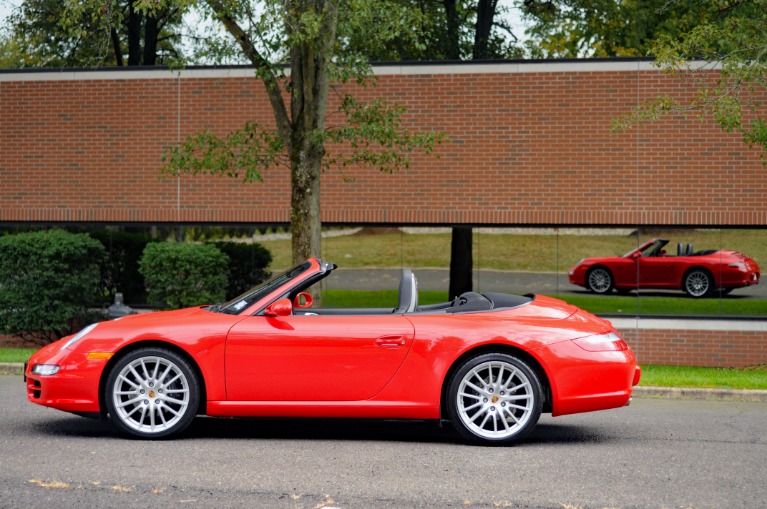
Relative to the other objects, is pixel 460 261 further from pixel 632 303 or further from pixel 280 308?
pixel 280 308

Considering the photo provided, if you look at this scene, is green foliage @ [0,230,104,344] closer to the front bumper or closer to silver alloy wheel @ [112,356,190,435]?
the front bumper

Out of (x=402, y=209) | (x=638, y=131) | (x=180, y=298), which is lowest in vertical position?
(x=180, y=298)

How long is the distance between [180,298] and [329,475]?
A: 10.5m

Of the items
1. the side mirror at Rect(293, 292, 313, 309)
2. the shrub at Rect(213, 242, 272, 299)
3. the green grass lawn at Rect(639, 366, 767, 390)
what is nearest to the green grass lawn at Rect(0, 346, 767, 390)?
the green grass lawn at Rect(639, 366, 767, 390)

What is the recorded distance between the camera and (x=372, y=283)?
17.2m

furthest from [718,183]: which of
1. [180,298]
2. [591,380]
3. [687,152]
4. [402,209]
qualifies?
[591,380]

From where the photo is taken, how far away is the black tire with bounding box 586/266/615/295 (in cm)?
1717

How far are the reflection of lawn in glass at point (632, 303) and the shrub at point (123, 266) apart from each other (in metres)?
3.31

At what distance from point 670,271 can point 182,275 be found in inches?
301

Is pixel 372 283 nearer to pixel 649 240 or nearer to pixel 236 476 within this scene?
pixel 649 240

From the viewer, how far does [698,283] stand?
55.7 ft

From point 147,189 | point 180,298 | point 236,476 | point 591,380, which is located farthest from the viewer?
point 147,189

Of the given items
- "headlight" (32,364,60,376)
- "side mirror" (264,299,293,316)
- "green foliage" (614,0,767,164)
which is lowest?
"headlight" (32,364,60,376)

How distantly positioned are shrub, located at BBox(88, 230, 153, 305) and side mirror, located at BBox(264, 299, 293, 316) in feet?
35.4
